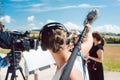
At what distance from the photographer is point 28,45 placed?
5102mm

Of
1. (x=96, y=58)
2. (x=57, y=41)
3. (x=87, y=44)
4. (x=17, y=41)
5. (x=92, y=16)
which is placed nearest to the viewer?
(x=57, y=41)

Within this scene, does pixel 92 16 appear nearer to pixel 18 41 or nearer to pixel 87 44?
pixel 87 44

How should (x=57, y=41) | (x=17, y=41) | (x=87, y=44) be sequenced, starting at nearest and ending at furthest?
(x=57, y=41) → (x=87, y=44) → (x=17, y=41)

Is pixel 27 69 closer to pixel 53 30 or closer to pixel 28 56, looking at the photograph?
pixel 28 56

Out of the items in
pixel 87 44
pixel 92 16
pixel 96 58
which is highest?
pixel 92 16

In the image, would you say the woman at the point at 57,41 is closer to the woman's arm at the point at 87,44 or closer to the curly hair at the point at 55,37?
the curly hair at the point at 55,37

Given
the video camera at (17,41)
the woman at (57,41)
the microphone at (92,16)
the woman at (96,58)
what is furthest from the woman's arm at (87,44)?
Result: the woman at (96,58)

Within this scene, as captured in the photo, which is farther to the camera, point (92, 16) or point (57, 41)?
point (92, 16)

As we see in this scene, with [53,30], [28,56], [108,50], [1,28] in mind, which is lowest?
[108,50]

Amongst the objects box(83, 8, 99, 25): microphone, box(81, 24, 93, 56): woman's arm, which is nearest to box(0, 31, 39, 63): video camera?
box(81, 24, 93, 56): woman's arm

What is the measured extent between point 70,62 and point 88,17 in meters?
0.62

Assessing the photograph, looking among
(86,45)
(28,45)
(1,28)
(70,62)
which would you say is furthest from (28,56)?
(70,62)

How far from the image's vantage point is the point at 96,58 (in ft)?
19.8

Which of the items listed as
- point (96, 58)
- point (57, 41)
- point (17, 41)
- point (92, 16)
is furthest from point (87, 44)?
point (96, 58)
